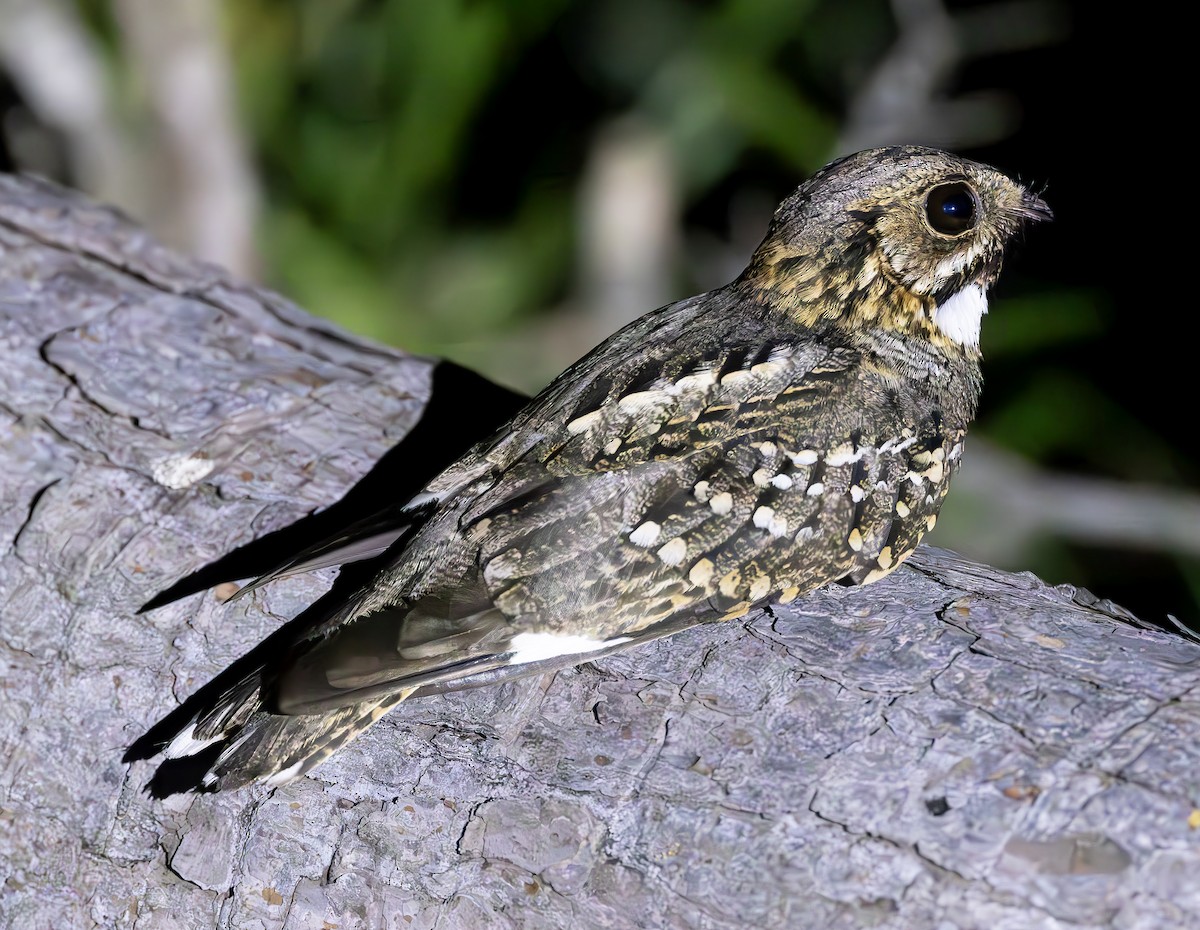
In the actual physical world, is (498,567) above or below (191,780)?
above

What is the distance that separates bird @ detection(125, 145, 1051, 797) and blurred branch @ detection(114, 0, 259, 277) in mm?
2758

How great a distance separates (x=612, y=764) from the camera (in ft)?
5.47

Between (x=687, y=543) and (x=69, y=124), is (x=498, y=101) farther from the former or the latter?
(x=687, y=543)

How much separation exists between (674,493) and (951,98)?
13.8 ft

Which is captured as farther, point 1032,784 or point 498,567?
point 498,567

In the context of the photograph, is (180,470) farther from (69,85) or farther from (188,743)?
(69,85)

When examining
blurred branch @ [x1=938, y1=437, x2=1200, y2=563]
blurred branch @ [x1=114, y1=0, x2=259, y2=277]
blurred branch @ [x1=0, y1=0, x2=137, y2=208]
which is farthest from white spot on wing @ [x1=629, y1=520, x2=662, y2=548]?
blurred branch @ [x1=0, y1=0, x2=137, y2=208]

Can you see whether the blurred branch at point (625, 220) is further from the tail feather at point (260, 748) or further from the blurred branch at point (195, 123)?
the tail feather at point (260, 748)

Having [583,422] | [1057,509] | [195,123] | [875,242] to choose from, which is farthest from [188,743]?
[1057,509]

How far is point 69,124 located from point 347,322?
4.48 ft

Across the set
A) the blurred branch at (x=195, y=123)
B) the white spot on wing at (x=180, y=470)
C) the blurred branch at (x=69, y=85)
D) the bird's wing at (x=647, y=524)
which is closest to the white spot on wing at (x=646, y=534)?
the bird's wing at (x=647, y=524)

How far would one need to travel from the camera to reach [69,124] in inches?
181

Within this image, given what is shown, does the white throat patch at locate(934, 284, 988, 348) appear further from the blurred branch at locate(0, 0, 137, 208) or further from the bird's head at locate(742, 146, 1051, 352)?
the blurred branch at locate(0, 0, 137, 208)

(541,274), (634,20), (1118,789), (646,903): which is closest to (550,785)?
(646,903)
